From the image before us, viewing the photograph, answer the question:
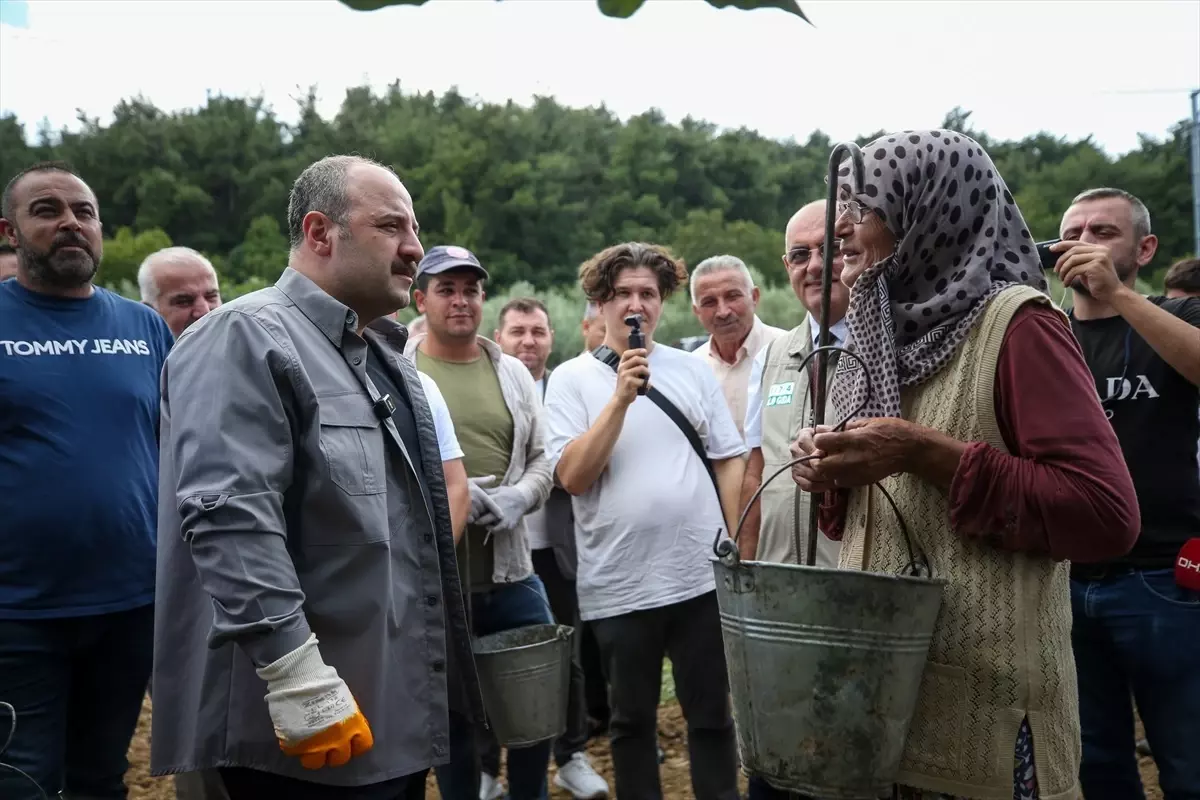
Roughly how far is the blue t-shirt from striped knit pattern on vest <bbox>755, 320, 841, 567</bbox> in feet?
6.76

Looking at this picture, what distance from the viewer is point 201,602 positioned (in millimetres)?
2541

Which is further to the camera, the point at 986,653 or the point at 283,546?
the point at 283,546

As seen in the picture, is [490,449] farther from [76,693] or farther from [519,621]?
[76,693]

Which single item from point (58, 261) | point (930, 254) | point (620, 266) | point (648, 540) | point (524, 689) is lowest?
point (524, 689)

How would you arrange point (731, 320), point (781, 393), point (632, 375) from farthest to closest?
point (731, 320)
point (632, 375)
point (781, 393)

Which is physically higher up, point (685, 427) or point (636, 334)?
point (636, 334)

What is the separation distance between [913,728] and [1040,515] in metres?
0.50

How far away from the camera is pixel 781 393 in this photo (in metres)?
4.14

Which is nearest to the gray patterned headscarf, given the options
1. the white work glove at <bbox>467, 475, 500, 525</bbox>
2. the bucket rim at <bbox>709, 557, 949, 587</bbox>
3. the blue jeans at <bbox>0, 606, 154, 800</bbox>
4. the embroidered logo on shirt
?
the bucket rim at <bbox>709, 557, 949, 587</bbox>

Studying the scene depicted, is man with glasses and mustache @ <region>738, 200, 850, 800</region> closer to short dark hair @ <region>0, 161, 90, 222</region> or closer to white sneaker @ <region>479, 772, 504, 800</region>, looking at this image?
white sneaker @ <region>479, 772, 504, 800</region>

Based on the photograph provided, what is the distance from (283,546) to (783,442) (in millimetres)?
2103

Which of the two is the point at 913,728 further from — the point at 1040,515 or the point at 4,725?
the point at 4,725

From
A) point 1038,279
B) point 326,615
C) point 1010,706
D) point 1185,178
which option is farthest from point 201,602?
point 1185,178

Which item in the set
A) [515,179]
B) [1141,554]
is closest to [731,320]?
[1141,554]
